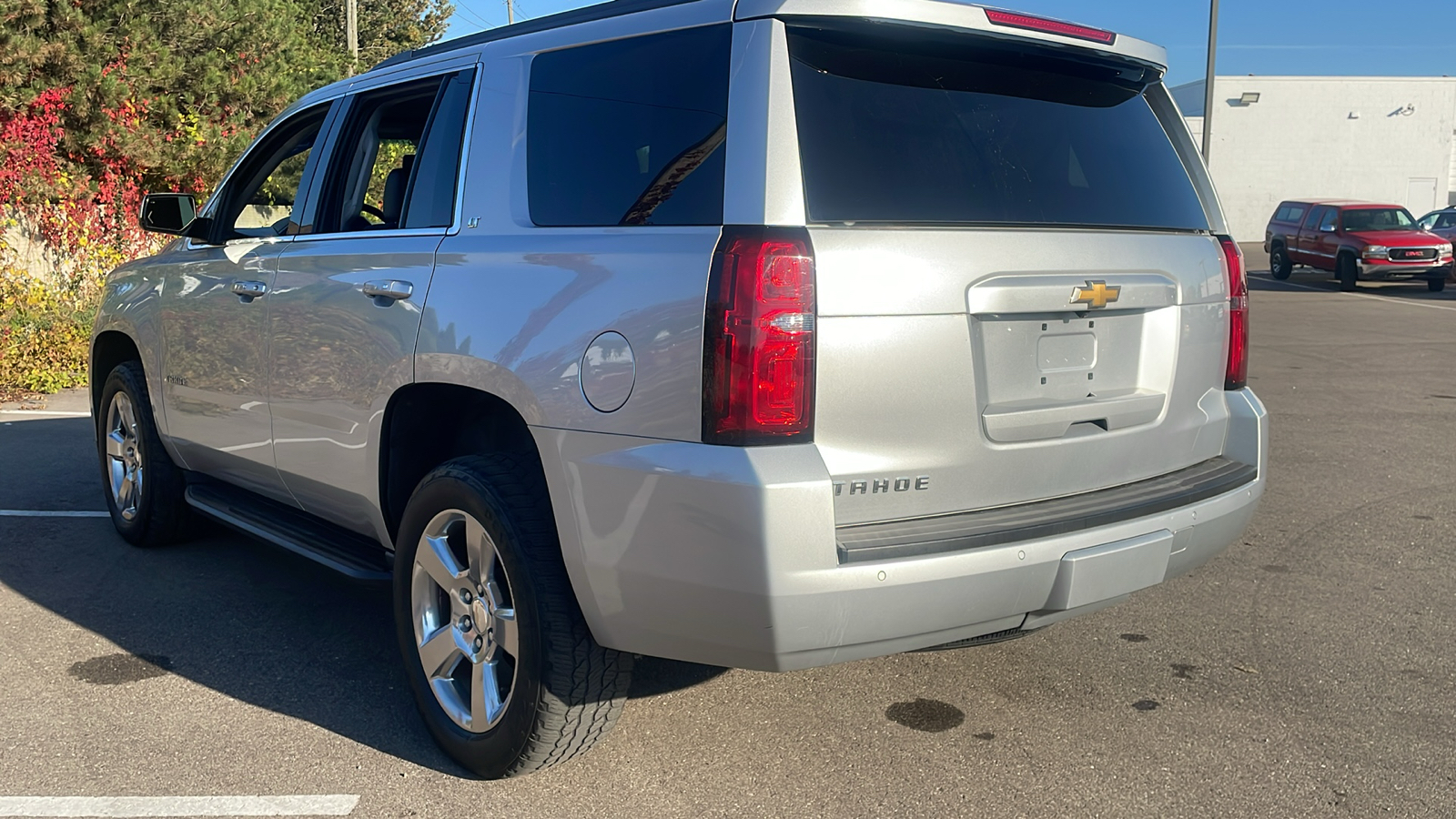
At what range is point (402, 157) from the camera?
4.34 metres

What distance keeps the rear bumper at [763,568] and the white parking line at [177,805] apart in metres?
0.89

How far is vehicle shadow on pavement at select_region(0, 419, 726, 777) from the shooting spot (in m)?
3.95

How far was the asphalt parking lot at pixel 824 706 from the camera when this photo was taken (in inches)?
131

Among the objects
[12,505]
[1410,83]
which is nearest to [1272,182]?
[1410,83]

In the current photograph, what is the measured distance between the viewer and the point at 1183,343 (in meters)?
3.54

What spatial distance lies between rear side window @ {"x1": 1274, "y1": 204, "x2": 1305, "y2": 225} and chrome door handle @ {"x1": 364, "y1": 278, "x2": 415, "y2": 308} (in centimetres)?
2685

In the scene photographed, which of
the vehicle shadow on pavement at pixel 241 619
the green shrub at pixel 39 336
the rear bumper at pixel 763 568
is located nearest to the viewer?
the rear bumper at pixel 763 568

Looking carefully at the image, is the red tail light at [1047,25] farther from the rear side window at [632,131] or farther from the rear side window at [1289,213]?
the rear side window at [1289,213]

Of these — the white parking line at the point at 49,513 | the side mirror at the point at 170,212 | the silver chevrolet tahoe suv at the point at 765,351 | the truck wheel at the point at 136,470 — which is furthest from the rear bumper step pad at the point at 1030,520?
the white parking line at the point at 49,513

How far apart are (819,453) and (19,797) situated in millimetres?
2299

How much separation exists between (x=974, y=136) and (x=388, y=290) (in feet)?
5.69

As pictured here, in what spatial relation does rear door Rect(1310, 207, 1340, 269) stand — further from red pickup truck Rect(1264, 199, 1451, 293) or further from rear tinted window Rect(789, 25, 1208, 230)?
rear tinted window Rect(789, 25, 1208, 230)

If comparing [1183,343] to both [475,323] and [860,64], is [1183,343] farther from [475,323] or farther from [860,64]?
[475,323]

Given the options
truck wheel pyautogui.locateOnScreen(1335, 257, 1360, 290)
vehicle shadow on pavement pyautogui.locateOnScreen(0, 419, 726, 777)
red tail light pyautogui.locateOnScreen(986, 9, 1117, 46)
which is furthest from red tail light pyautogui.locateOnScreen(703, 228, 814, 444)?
truck wheel pyautogui.locateOnScreen(1335, 257, 1360, 290)
